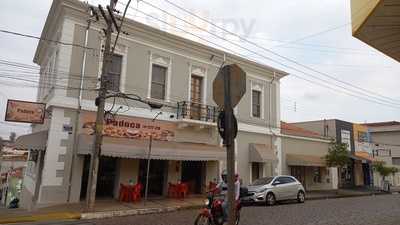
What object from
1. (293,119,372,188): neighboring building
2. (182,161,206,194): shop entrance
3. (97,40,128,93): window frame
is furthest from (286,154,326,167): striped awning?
(97,40,128,93): window frame

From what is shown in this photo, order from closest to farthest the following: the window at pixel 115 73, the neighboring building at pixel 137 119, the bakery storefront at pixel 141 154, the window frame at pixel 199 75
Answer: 1. the neighboring building at pixel 137 119
2. the bakery storefront at pixel 141 154
3. the window at pixel 115 73
4. the window frame at pixel 199 75

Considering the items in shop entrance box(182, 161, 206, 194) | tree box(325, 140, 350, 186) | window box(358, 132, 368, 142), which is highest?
window box(358, 132, 368, 142)

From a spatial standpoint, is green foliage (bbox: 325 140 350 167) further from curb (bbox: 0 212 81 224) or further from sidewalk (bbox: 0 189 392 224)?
curb (bbox: 0 212 81 224)

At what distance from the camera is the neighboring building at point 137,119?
1513 centimetres

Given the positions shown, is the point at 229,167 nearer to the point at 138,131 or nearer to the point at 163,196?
the point at 138,131

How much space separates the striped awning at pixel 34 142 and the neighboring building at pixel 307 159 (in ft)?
52.8

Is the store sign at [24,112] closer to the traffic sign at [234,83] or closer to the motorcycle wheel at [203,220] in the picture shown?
the motorcycle wheel at [203,220]

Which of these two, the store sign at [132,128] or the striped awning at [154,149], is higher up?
the store sign at [132,128]

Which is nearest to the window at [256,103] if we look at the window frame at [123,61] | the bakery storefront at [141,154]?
the bakery storefront at [141,154]

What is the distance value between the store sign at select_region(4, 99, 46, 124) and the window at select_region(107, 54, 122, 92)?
324cm

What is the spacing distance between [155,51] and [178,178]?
702 centimetres

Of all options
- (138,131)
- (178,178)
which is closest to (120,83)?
(138,131)

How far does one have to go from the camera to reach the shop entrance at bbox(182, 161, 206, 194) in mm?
20094

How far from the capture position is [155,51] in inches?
738
